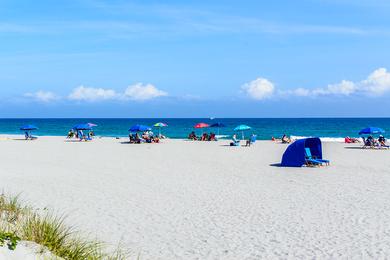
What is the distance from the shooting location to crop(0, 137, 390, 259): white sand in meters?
7.97

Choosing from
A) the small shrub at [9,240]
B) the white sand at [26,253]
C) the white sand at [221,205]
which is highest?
the small shrub at [9,240]

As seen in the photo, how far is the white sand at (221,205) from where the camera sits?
7.97 m

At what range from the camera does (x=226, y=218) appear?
393 inches

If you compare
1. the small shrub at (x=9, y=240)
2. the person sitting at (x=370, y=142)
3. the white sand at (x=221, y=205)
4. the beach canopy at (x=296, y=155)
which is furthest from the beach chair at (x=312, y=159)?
the small shrub at (x=9, y=240)

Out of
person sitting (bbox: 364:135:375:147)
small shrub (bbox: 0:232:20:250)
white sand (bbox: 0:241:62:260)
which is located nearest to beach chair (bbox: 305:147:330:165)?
person sitting (bbox: 364:135:375:147)

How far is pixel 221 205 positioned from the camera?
1135cm

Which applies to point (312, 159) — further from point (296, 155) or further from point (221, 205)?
point (221, 205)

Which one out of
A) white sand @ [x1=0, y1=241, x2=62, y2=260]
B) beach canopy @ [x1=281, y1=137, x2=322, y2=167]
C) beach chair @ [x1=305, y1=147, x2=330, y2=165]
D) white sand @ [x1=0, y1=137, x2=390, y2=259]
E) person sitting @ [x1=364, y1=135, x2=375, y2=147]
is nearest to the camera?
white sand @ [x1=0, y1=241, x2=62, y2=260]

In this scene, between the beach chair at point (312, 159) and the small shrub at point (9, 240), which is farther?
the beach chair at point (312, 159)

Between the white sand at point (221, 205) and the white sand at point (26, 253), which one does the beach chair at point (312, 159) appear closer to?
the white sand at point (221, 205)

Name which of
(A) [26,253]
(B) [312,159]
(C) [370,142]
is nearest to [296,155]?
(B) [312,159]

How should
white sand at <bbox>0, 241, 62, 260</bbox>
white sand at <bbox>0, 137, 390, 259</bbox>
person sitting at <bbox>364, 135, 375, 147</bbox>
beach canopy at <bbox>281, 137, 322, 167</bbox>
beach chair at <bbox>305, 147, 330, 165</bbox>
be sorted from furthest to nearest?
person sitting at <bbox>364, 135, 375, 147</bbox>, beach chair at <bbox>305, 147, 330, 165</bbox>, beach canopy at <bbox>281, 137, 322, 167</bbox>, white sand at <bbox>0, 137, 390, 259</bbox>, white sand at <bbox>0, 241, 62, 260</bbox>

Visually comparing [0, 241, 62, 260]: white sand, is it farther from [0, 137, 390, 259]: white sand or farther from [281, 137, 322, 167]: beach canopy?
[281, 137, 322, 167]: beach canopy

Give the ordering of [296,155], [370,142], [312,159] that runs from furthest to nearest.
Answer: [370,142] → [312,159] → [296,155]
